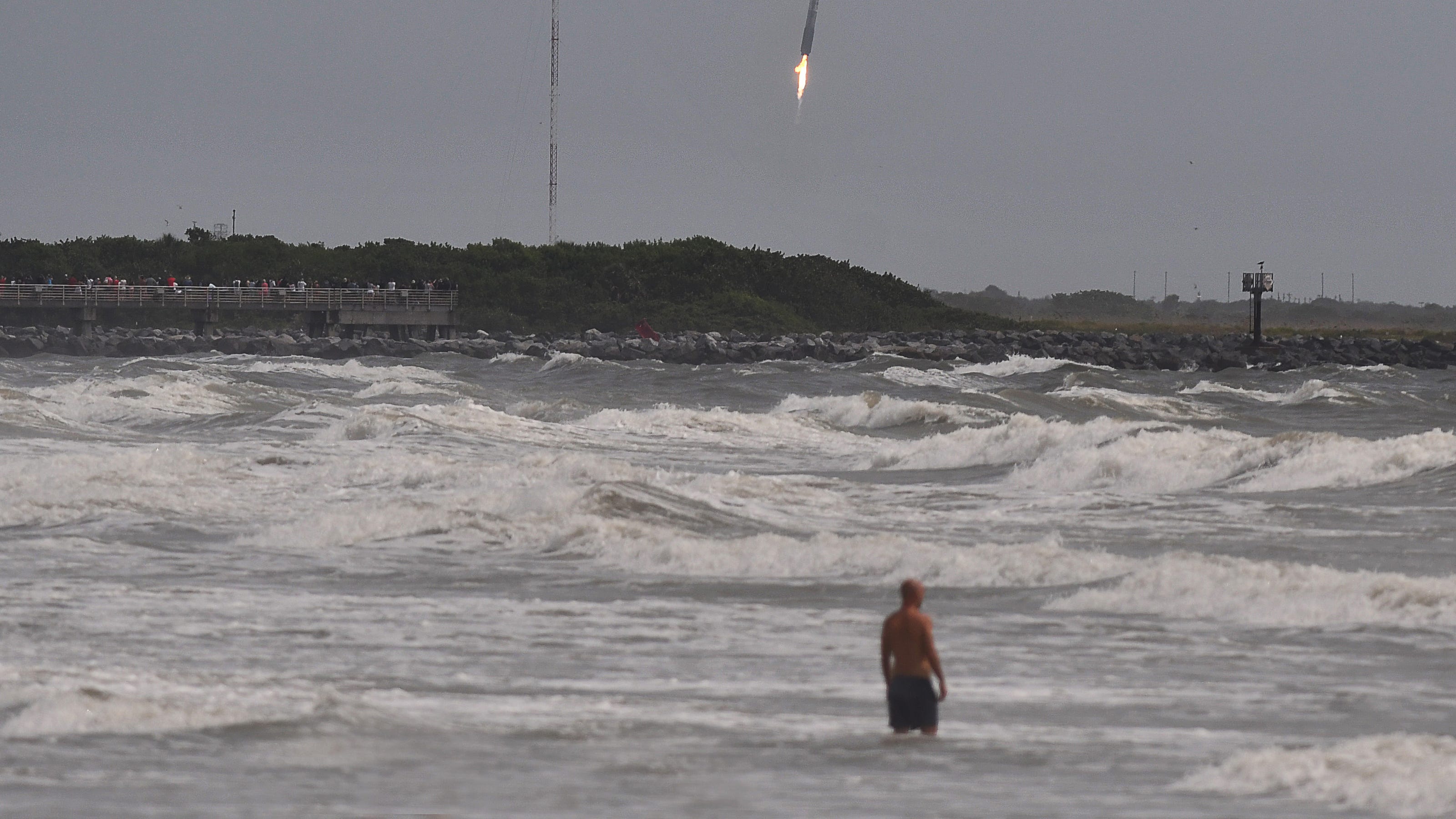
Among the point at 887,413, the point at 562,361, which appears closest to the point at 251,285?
the point at 562,361

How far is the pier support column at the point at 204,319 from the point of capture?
7069 cm

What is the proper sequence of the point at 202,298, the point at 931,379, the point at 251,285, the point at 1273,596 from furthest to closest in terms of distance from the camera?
1. the point at 251,285
2. the point at 202,298
3. the point at 931,379
4. the point at 1273,596

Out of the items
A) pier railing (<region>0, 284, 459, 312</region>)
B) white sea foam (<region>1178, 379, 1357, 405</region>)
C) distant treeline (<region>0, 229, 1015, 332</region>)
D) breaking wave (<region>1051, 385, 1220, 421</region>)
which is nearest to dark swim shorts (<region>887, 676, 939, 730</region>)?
breaking wave (<region>1051, 385, 1220, 421</region>)

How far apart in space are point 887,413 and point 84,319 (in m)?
43.1

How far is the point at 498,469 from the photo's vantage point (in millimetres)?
23594

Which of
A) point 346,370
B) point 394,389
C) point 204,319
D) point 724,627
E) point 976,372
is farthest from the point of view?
point 204,319

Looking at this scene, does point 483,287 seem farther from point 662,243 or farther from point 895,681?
point 895,681

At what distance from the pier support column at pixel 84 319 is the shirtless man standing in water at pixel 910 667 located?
2503 inches

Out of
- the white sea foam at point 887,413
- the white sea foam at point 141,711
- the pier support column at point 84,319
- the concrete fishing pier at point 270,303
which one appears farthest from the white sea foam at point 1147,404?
the pier support column at point 84,319

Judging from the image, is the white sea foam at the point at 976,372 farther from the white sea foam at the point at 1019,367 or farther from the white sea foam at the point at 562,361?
the white sea foam at the point at 562,361

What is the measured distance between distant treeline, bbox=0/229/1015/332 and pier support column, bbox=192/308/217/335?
15824 mm

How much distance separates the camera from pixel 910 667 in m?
8.83

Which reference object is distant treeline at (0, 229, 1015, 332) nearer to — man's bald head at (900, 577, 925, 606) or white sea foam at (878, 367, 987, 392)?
white sea foam at (878, 367, 987, 392)

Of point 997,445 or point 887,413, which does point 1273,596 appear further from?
point 887,413
